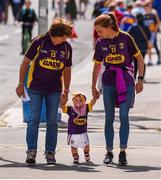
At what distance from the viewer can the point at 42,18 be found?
1639 centimetres

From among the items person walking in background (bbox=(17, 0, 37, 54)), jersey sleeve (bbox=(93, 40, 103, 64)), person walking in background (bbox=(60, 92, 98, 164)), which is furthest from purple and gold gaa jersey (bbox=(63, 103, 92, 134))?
person walking in background (bbox=(17, 0, 37, 54))

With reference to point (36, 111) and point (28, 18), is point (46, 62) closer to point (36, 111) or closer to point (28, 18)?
point (36, 111)

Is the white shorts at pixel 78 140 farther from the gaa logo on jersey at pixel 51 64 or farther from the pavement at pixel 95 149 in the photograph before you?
the gaa logo on jersey at pixel 51 64

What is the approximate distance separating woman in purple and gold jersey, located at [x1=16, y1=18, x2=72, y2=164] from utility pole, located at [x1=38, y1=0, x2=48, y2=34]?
4319 millimetres

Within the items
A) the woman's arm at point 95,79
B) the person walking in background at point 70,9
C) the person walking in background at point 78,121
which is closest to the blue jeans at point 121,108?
the woman's arm at point 95,79

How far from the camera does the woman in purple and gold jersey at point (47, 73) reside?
1180 centimetres

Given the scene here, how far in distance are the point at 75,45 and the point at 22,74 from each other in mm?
22322

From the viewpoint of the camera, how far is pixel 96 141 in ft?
46.1

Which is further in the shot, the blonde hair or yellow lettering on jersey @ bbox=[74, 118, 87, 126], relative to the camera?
yellow lettering on jersey @ bbox=[74, 118, 87, 126]

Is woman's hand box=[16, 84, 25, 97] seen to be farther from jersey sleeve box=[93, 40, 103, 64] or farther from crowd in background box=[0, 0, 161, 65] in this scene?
crowd in background box=[0, 0, 161, 65]

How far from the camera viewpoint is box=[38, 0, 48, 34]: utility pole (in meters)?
16.3

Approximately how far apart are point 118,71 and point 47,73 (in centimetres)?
80

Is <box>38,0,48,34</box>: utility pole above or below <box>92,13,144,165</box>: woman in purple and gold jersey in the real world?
above

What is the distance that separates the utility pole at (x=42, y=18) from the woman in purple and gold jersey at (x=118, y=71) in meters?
4.31
